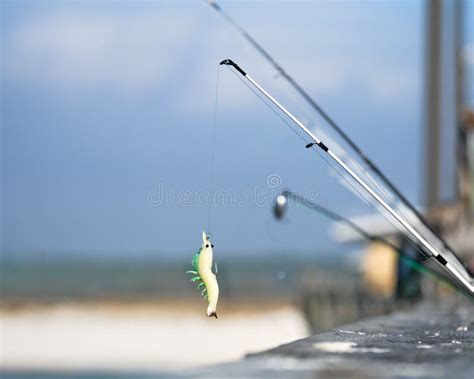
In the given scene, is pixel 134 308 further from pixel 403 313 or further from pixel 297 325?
pixel 403 313

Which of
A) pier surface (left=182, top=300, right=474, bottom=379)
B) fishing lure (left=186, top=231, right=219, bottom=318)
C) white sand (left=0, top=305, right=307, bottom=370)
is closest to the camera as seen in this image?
pier surface (left=182, top=300, right=474, bottom=379)

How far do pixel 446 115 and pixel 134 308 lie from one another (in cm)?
3571

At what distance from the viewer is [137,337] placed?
45.5 meters

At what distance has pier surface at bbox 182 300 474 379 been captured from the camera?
21.0ft

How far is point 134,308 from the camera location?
5631cm

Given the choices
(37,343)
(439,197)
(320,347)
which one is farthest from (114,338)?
(320,347)

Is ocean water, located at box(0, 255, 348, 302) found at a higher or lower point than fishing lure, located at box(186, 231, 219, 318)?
higher

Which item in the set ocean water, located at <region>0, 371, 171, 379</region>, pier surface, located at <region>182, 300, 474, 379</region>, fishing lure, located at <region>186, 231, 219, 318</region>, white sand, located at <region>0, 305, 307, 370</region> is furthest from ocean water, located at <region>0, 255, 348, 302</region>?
fishing lure, located at <region>186, 231, 219, 318</region>

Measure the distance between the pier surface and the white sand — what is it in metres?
25.0

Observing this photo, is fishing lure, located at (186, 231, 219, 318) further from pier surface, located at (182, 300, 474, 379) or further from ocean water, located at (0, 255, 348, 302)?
ocean water, located at (0, 255, 348, 302)

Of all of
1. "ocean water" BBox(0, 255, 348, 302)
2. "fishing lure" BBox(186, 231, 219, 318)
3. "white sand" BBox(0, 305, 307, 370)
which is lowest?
"fishing lure" BBox(186, 231, 219, 318)

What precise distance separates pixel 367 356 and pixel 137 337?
128 ft

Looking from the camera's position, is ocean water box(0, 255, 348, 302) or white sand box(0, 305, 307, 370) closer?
white sand box(0, 305, 307, 370)

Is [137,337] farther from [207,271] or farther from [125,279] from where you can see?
[207,271]
